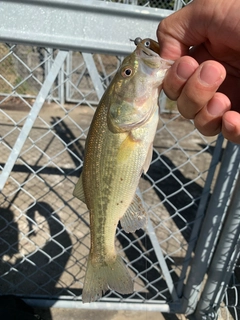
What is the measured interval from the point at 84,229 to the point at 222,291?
58.0 inches

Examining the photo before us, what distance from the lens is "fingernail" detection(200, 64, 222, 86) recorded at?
101cm

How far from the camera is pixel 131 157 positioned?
3.86ft

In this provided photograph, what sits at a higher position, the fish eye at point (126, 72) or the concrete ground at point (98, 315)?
the fish eye at point (126, 72)

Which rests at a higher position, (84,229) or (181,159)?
(84,229)

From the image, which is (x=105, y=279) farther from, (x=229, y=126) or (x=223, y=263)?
(x=223, y=263)

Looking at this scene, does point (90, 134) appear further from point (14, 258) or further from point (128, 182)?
point (14, 258)

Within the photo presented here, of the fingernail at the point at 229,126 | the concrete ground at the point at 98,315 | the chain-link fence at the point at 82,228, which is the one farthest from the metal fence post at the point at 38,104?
the concrete ground at the point at 98,315

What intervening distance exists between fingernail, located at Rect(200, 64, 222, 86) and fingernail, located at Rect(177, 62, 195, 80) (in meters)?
0.04

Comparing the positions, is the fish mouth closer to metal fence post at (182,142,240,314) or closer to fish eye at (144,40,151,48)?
fish eye at (144,40,151,48)

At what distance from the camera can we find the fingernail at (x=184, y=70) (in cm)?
106

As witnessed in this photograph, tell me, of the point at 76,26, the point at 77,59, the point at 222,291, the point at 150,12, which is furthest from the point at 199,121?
the point at 77,59

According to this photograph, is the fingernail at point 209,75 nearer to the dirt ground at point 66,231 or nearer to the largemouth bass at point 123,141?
the largemouth bass at point 123,141

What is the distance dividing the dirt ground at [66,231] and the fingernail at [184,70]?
97 centimetres

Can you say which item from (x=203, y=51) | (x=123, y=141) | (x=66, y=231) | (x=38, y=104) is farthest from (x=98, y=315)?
(x=203, y=51)
